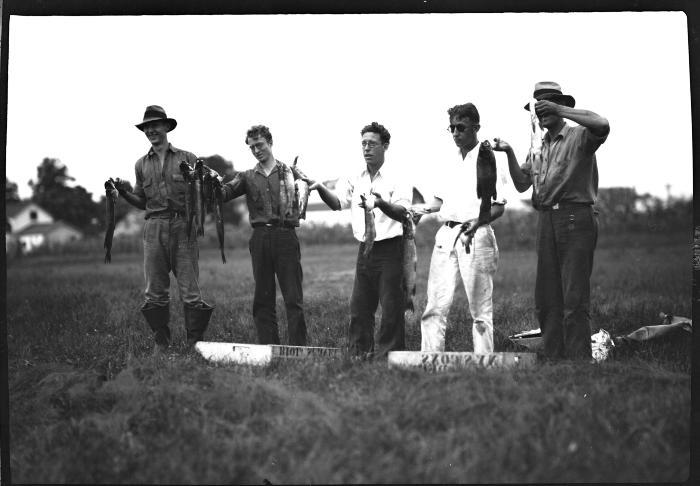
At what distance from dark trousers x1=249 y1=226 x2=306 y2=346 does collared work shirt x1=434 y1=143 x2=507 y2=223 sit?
6.06ft

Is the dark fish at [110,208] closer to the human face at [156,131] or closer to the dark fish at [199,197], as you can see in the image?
the human face at [156,131]

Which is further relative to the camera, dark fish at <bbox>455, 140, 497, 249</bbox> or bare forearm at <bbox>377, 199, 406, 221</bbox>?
bare forearm at <bbox>377, 199, 406, 221</bbox>

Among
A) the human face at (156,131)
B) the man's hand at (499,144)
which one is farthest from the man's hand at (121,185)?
the man's hand at (499,144)

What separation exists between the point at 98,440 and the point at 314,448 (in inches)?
68.7

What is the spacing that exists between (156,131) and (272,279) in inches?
94.4

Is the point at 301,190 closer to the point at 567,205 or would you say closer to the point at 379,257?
the point at 379,257

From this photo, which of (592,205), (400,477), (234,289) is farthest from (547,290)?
(234,289)

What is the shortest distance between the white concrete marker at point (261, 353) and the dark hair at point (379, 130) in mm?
2422

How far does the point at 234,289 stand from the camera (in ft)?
42.8

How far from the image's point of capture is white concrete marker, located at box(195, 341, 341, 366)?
6359 mm

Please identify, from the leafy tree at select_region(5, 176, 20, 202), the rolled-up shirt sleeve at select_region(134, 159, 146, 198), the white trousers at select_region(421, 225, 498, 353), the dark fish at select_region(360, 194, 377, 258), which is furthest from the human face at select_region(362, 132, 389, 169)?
the leafy tree at select_region(5, 176, 20, 202)

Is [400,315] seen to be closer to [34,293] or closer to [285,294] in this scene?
[285,294]

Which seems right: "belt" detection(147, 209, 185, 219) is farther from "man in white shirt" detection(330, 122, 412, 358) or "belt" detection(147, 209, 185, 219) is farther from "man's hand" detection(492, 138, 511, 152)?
"man's hand" detection(492, 138, 511, 152)

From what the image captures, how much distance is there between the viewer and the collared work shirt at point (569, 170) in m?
6.26
